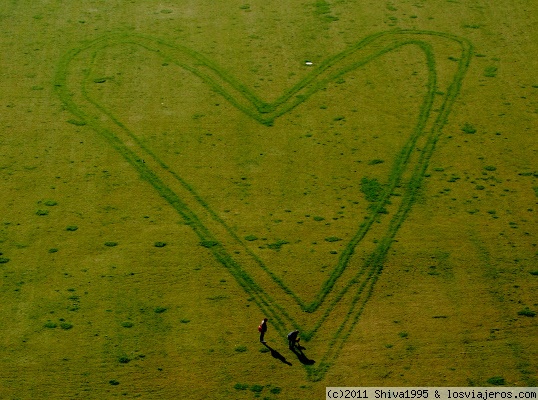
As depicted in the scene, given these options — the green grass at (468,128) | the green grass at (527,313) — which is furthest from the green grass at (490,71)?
the green grass at (527,313)

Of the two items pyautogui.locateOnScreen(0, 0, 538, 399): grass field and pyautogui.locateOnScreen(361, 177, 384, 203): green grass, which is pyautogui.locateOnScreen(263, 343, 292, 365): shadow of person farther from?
pyautogui.locateOnScreen(361, 177, 384, 203): green grass

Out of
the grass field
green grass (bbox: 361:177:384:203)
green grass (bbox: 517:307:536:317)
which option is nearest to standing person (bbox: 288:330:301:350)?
the grass field

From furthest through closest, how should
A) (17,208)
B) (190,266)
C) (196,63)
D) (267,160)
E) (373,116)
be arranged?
1. (196,63)
2. (373,116)
3. (267,160)
4. (17,208)
5. (190,266)

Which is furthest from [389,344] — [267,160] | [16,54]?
[16,54]

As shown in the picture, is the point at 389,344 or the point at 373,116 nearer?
the point at 389,344

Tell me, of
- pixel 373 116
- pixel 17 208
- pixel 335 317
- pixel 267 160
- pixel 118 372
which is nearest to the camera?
pixel 118 372

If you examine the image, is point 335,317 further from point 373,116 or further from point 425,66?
point 425,66
